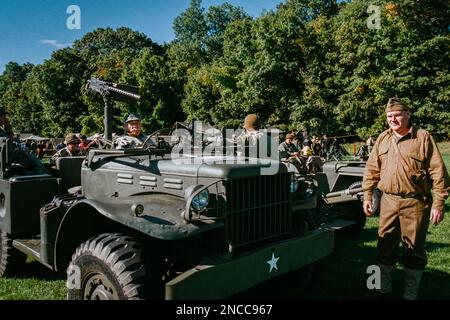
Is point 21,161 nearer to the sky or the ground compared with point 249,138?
nearer to the ground

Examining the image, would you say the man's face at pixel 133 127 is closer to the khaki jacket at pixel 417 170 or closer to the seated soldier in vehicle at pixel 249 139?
the seated soldier in vehicle at pixel 249 139

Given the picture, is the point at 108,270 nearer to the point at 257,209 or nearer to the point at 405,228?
the point at 257,209

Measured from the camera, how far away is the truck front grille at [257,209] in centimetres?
396

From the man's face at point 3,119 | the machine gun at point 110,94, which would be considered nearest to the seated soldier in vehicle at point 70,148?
the man's face at point 3,119

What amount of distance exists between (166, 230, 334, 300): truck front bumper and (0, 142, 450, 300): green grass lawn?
0.88 meters

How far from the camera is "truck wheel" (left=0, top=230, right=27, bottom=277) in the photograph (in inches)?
209

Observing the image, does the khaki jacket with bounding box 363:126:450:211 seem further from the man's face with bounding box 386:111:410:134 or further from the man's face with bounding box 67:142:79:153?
the man's face with bounding box 67:142:79:153

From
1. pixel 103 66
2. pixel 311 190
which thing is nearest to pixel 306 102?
pixel 103 66

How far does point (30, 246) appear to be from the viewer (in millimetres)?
4898

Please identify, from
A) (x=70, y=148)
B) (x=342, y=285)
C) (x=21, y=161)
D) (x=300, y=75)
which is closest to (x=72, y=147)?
(x=70, y=148)

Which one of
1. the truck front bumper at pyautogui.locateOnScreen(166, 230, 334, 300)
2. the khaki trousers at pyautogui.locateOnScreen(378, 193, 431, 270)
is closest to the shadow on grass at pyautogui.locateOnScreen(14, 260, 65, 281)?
the truck front bumper at pyautogui.locateOnScreen(166, 230, 334, 300)

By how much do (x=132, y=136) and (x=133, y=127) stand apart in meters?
0.12

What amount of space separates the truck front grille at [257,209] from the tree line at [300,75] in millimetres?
26498
